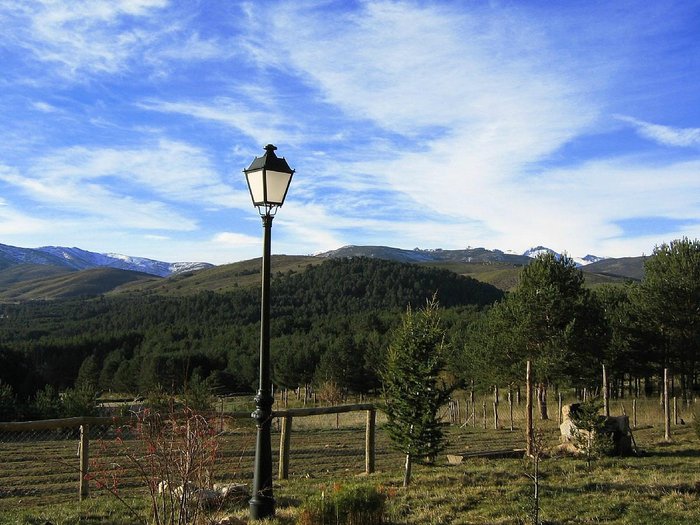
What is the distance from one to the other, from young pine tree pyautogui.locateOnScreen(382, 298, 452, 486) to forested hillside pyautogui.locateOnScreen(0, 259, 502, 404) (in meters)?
5.27

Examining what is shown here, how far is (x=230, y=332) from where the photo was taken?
325 ft

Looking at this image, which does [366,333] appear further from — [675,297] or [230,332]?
[675,297]

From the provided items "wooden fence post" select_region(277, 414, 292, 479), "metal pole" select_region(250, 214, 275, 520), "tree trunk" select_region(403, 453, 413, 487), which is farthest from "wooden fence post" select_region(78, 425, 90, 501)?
"tree trunk" select_region(403, 453, 413, 487)

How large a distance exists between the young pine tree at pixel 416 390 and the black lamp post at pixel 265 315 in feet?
11.0

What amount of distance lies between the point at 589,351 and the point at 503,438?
6.17m

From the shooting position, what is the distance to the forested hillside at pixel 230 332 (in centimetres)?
6297

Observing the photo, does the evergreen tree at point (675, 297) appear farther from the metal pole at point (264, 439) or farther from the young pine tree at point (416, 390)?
the metal pole at point (264, 439)

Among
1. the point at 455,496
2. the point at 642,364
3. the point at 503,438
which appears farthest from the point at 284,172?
the point at 642,364

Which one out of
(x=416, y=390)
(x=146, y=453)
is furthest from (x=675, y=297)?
(x=146, y=453)

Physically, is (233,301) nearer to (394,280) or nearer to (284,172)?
(394,280)

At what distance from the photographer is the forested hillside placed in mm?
62969

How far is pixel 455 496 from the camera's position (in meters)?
7.80

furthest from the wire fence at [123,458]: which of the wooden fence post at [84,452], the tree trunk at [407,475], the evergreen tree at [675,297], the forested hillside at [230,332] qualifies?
Result: the evergreen tree at [675,297]

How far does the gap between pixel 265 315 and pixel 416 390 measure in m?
3.82
